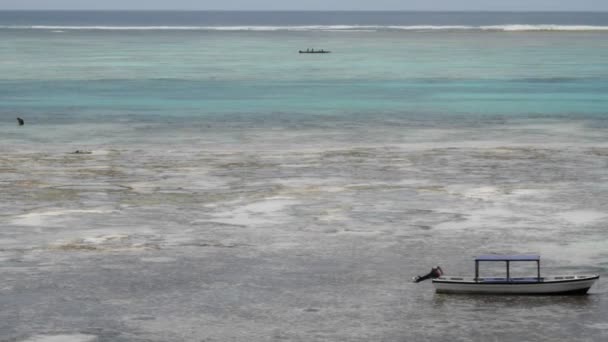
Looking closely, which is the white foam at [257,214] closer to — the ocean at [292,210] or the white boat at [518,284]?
the ocean at [292,210]

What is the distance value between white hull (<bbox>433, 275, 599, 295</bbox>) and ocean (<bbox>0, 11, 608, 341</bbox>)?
259 mm

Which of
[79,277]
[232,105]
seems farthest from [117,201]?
[232,105]

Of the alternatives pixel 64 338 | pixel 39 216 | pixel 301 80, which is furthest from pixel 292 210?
pixel 301 80

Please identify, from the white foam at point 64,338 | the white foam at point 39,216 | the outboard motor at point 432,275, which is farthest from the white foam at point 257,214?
the white foam at point 64,338

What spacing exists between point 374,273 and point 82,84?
2469 inches

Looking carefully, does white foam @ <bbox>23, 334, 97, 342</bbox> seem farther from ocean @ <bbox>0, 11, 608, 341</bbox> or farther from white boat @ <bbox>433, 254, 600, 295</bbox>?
white boat @ <bbox>433, 254, 600, 295</bbox>

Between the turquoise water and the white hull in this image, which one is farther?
the turquoise water

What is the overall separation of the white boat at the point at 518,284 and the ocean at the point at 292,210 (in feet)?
0.87

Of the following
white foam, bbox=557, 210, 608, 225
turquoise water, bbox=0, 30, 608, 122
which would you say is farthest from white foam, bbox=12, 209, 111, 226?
turquoise water, bbox=0, 30, 608, 122

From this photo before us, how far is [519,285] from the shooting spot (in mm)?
27609

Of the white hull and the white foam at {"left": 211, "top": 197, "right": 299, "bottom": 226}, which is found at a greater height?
the white foam at {"left": 211, "top": 197, "right": 299, "bottom": 226}

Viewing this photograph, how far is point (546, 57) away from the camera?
126 metres

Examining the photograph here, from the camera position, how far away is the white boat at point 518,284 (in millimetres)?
27422

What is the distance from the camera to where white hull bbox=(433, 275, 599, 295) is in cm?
2741
